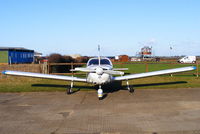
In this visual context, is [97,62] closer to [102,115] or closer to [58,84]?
[58,84]

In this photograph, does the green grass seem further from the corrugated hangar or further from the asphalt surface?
the corrugated hangar

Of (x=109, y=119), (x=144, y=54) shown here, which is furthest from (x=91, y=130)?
(x=144, y=54)

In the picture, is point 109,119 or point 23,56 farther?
point 23,56

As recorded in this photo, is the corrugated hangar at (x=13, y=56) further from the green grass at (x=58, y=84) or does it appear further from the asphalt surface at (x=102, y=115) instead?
the asphalt surface at (x=102, y=115)

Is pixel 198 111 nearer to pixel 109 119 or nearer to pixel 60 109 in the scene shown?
pixel 109 119

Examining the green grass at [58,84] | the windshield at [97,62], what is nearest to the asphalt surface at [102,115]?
the windshield at [97,62]

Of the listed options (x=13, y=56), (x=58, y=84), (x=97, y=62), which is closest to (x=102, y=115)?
(x=97, y=62)

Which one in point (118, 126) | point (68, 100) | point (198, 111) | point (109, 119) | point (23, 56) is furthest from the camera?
point (23, 56)

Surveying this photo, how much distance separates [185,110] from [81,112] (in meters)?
3.66

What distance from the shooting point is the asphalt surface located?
5793 millimetres

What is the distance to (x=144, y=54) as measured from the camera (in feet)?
341

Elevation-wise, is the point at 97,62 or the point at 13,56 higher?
the point at 13,56

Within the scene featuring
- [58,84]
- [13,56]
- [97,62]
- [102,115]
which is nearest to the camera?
[102,115]

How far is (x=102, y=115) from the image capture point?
7223 mm
